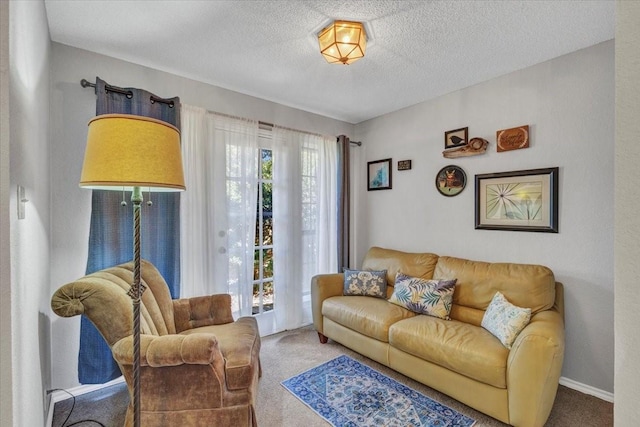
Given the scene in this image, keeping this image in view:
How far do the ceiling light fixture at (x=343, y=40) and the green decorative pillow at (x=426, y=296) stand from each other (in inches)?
77.8

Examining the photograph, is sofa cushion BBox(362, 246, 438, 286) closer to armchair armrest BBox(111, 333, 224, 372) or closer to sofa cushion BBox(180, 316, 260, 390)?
sofa cushion BBox(180, 316, 260, 390)

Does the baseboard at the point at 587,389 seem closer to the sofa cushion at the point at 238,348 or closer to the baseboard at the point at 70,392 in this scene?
the sofa cushion at the point at 238,348

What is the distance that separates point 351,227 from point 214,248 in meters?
1.85

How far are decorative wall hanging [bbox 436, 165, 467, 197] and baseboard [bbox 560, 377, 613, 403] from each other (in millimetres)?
1746

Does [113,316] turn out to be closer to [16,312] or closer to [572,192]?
[16,312]

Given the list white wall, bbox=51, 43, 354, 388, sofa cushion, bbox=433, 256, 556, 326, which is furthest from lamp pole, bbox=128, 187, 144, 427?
sofa cushion, bbox=433, 256, 556, 326

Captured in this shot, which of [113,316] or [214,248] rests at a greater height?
[214,248]

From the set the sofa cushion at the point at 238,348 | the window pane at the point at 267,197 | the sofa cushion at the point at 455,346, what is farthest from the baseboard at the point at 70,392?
the sofa cushion at the point at 455,346

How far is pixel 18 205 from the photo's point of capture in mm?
959

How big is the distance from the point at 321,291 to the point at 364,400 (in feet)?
3.66

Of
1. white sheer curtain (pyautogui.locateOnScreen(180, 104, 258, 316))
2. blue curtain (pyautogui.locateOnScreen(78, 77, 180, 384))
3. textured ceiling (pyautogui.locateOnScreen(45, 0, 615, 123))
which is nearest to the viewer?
textured ceiling (pyautogui.locateOnScreen(45, 0, 615, 123))

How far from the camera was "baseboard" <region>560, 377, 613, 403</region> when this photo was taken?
2095 mm

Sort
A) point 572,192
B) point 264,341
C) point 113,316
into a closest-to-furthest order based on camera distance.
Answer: point 113,316 → point 572,192 → point 264,341

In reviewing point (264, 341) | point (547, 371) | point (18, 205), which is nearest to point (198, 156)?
point (18, 205)
